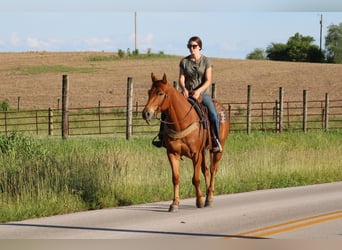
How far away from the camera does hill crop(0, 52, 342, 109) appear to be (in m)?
59.9

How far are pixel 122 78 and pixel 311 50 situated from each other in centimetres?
6061

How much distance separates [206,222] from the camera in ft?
38.2

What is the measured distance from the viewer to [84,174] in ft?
47.3

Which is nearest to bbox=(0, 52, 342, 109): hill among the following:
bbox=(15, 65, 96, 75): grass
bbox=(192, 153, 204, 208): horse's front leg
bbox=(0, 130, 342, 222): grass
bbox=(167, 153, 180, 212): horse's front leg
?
bbox=(15, 65, 96, 75): grass

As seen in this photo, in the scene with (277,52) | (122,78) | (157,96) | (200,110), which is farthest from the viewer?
(277,52)

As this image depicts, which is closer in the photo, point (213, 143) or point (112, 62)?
point (213, 143)

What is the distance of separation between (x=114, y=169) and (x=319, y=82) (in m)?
53.3

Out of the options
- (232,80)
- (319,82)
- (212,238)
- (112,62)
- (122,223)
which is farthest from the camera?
(112,62)

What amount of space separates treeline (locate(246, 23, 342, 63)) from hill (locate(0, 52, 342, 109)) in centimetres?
3426

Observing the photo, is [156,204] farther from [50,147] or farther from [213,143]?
[50,147]

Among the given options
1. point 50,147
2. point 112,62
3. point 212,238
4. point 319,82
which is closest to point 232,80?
point 319,82

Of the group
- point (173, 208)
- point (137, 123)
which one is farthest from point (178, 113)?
point (137, 123)

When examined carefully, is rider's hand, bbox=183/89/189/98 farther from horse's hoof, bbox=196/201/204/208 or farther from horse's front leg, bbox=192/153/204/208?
horse's hoof, bbox=196/201/204/208

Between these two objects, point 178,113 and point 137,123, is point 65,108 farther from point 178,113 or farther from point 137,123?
point 137,123
